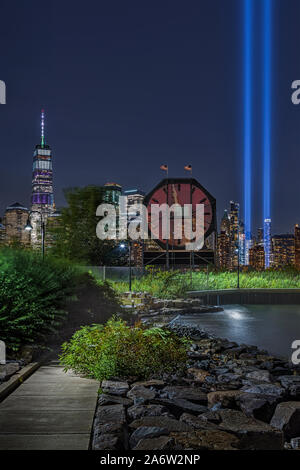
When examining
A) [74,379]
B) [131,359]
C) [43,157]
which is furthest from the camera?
[43,157]

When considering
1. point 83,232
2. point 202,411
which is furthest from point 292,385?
point 83,232

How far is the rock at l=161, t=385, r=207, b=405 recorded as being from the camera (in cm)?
442

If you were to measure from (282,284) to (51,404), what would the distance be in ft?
61.7

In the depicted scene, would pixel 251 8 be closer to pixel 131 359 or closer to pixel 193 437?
pixel 131 359

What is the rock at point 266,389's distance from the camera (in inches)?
185

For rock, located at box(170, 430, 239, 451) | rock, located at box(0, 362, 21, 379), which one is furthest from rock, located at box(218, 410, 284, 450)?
rock, located at box(0, 362, 21, 379)

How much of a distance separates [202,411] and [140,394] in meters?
0.69

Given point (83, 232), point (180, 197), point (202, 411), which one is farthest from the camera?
point (180, 197)

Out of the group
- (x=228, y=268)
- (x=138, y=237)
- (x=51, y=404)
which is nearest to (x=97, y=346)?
(x=51, y=404)

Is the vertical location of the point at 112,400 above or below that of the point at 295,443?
above

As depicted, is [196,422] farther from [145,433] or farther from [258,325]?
[258,325]

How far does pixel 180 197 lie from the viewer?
32.6m

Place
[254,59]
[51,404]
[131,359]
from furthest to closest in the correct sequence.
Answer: [254,59]
[131,359]
[51,404]

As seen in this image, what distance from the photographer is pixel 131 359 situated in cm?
535
